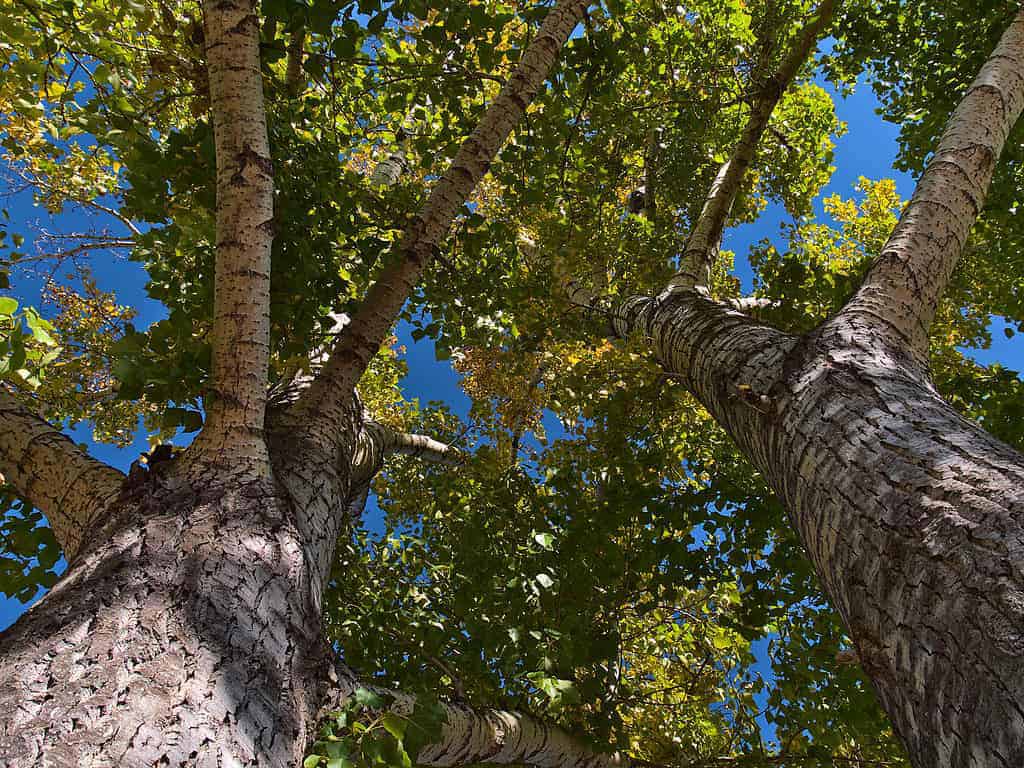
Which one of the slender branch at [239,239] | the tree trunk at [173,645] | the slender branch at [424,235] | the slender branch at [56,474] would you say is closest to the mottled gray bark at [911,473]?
the tree trunk at [173,645]

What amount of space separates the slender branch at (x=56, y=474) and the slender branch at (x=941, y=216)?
2686mm

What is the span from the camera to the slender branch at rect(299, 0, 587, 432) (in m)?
2.50

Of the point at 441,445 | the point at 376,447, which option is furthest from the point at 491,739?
the point at 441,445

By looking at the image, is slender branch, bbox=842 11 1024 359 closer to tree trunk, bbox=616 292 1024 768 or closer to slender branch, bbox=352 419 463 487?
tree trunk, bbox=616 292 1024 768

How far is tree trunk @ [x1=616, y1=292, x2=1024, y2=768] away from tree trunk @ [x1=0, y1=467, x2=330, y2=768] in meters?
1.28

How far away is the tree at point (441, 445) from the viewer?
1.11 meters

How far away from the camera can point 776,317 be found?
161 inches

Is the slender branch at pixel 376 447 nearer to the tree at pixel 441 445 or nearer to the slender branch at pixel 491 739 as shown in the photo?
the tree at pixel 441 445

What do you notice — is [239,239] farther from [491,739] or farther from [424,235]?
[491,739]

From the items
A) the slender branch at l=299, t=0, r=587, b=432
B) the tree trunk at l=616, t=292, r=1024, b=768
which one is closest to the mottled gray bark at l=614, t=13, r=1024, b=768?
the tree trunk at l=616, t=292, r=1024, b=768

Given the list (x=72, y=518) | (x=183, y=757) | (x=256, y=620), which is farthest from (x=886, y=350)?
(x=72, y=518)

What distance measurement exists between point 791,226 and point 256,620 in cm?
951

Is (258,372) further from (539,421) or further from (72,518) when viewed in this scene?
(539,421)

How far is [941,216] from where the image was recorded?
233 centimetres
